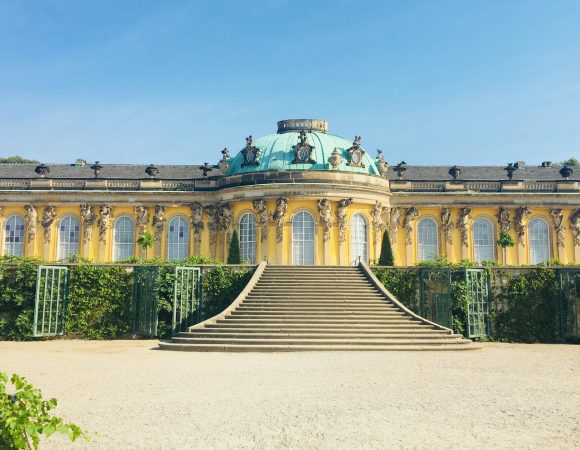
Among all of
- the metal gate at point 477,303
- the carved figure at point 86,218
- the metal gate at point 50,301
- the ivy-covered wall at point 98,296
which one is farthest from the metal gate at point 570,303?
the carved figure at point 86,218

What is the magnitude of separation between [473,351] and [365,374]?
25.1ft

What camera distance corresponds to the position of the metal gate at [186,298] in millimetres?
25723

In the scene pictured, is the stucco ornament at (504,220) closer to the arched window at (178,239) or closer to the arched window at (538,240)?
the arched window at (538,240)

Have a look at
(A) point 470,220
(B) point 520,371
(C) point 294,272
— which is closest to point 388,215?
(A) point 470,220

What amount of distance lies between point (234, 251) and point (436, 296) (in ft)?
45.5

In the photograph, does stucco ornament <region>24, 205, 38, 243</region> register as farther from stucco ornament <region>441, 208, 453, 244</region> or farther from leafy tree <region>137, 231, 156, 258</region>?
stucco ornament <region>441, 208, 453, 244</region>

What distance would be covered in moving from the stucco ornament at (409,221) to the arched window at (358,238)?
517 cm

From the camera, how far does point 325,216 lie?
37.8 m

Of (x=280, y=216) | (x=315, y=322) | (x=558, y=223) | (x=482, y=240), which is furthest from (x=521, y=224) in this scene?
(x=315, y=322)

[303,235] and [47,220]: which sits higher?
[47,220]

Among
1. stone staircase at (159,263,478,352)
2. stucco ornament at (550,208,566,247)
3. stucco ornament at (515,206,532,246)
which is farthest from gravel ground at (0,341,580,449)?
stucco ornament at (550,208,566,247)

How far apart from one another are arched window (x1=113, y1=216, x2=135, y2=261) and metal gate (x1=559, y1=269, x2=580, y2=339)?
92.5 feet

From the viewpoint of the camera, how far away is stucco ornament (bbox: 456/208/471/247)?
4288cm

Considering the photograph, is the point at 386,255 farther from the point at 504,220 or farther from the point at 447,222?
the point at 504,220
